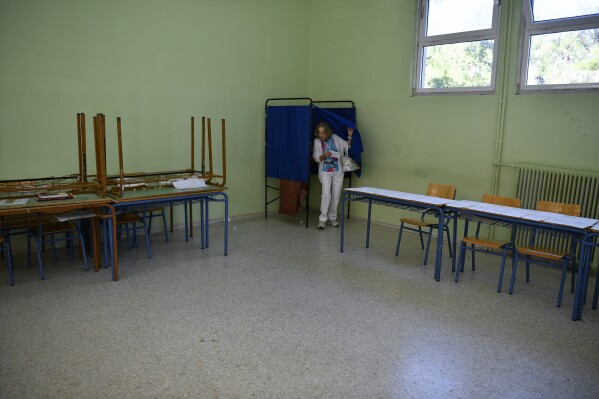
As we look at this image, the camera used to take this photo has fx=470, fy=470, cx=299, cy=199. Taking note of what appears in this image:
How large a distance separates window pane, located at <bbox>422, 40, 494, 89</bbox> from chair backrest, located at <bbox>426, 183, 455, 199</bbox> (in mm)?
1331

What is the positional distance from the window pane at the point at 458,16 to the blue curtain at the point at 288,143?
183cm

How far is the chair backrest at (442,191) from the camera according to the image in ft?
15.8

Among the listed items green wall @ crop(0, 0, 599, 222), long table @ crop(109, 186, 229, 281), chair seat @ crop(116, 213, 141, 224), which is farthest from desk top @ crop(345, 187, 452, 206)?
chair seat @ crop(116, 213, 141, 224)

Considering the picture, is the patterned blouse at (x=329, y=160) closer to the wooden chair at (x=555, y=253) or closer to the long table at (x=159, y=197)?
the long table at (x=159, y=197)

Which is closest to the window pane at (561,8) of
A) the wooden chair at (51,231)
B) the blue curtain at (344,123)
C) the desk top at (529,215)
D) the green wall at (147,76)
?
the desk top at (529,215)

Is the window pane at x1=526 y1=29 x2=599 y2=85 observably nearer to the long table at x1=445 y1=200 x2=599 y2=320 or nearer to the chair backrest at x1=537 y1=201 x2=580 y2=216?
the chair backrest at x1=537 y1=201 x2=580 y2=216

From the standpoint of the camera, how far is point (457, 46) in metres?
5.50

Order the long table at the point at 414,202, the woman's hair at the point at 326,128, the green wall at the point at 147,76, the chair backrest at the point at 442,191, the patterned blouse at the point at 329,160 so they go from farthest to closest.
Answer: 1. the patterned blouse at the point at 329,160
2. the woman's hair at the point at 326,128
3. the chair backrest at the point at 442,191
4. the green wall at the point at 147,76
5. the long table at the point at 414,202

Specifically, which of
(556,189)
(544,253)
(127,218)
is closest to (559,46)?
(556,189)

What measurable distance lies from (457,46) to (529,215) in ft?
8.48

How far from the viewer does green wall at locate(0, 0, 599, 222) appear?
4625 millimetres

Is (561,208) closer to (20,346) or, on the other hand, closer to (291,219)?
(291,219)

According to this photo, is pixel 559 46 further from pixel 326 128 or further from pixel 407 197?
pixel 326 128

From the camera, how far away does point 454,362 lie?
9.30ft
